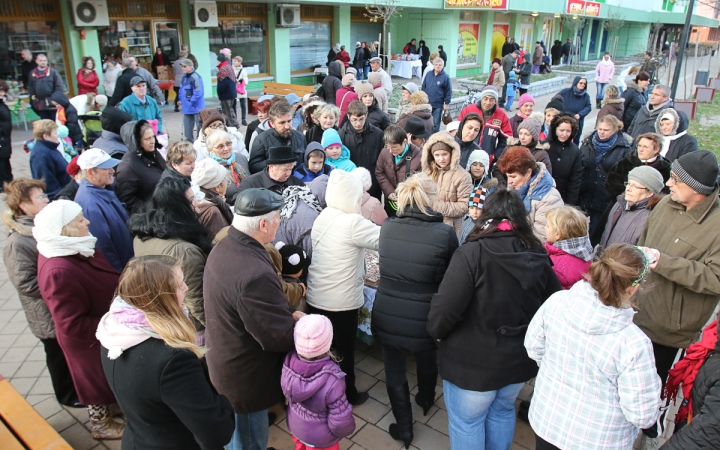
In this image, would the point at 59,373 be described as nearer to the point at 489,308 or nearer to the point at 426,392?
the point at 426,392

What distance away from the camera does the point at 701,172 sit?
110 inches

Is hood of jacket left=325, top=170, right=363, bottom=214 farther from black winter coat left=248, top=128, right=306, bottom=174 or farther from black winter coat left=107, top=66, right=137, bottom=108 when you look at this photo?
black winter coat left=107, top=66, right=137, bottom=108

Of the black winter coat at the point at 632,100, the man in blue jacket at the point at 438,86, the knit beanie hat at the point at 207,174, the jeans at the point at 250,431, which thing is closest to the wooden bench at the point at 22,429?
the jeans at the point at 250,431

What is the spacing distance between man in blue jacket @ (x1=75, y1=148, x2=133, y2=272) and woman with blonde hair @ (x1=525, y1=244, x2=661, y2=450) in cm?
301

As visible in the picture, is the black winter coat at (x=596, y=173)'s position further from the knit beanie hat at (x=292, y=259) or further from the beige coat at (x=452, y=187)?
the knit beanie hat at (x=292, y=259)

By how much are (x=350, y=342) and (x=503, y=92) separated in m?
15.0

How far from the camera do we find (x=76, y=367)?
310 centimetres

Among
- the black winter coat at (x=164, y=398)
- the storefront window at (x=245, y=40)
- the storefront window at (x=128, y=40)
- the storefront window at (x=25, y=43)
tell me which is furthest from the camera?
the storefront window at (x=245, y=40)

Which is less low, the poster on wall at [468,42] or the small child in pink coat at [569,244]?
the poster on wall at [468,42]

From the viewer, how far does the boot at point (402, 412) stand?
329cm

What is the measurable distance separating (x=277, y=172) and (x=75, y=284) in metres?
1.75

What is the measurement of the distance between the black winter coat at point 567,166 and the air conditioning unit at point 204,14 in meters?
13.3

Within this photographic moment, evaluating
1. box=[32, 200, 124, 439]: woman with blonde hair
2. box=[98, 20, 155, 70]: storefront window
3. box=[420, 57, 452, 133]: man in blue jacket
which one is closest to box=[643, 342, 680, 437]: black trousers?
box=[32, 200, 124, 439]: woman with blonde hair

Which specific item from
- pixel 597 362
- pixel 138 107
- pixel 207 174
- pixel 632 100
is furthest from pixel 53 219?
pixel 632 100
